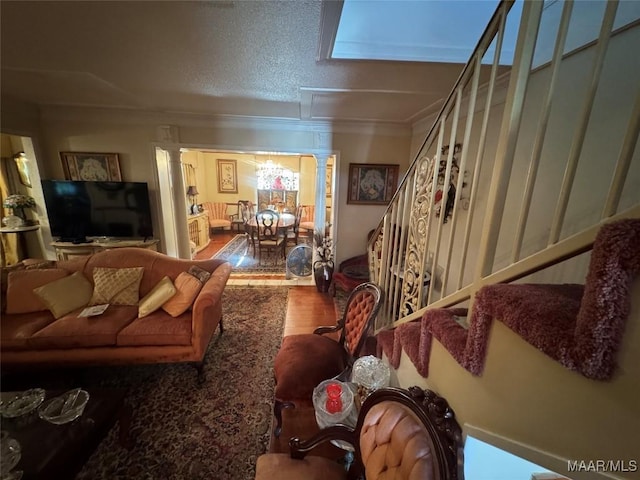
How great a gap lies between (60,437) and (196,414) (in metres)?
0.75

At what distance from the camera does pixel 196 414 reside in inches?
69.3

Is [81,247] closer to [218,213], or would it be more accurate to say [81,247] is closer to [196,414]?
[196,414]

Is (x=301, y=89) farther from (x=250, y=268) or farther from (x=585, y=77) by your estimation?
(x=250, y=268)

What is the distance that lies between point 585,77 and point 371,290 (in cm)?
165

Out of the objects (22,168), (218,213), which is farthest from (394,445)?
(218,213)

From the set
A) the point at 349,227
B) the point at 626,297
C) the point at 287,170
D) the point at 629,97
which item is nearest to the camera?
the point at 626,297

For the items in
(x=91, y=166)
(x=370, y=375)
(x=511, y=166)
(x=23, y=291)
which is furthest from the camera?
(x=91, y=166)

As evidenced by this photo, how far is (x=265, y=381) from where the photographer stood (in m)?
2.06

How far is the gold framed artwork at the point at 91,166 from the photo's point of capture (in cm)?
339

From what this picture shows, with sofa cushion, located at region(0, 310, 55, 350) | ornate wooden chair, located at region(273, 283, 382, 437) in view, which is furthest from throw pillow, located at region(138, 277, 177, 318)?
ornate wooden chair, located at region(273, 283, 382, 437)

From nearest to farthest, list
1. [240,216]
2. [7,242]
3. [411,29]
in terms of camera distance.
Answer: [411,29] < [7,242] < [240,216]

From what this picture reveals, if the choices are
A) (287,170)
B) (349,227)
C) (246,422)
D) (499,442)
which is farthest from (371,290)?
(287,170)

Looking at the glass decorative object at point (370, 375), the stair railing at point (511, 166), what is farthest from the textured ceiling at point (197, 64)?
the glass decorative object at point (370, 375)

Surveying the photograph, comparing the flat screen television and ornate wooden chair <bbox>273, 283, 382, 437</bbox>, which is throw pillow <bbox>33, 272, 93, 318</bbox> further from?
ornate wooden chair <bbox>273, 283, 382, 437</bbox>
